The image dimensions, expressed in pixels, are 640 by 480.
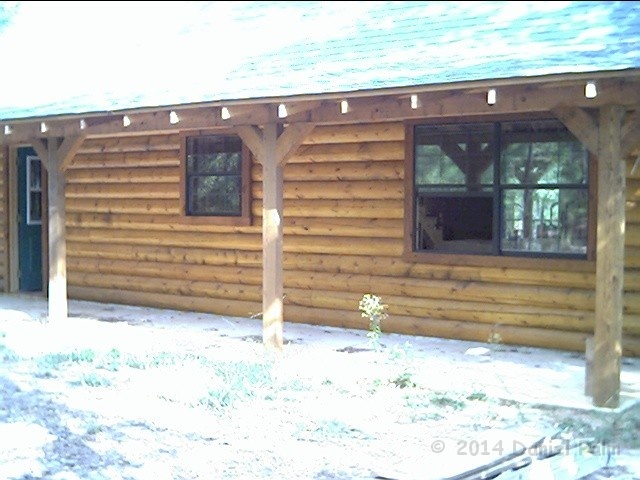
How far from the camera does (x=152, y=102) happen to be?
920 cm

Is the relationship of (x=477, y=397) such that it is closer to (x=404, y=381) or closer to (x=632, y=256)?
(x=404, y=381)

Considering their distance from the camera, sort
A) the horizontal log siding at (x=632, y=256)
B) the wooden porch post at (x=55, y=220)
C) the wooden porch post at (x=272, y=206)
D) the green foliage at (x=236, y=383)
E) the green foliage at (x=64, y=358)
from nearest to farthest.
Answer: the green foliage at (x=236, y=383), the green foliage at (x=64, y=358), the horizontal log siding at (x=632, y=256), the wooden porch post at (x=272, y=206), the wooden porch post at (x=55, y=220)

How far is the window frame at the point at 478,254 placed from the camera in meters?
8.57

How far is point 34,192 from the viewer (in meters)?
14.3

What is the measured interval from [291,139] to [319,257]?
8.33 ft

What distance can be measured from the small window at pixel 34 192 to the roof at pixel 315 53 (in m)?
1.30

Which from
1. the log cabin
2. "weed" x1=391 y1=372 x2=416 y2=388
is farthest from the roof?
"weed" x1=391 y1=372 x2=416 y2=388

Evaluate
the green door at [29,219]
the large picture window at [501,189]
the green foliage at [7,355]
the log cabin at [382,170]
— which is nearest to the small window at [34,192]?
the green door at [29,219]

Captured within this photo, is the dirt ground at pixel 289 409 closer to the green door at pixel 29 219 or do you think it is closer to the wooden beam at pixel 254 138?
the wooden beam at pixel 254 138

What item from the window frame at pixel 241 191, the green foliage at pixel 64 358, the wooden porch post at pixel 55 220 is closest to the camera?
the green foliage at pixel 64 358

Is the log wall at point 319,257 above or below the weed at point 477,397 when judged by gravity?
above

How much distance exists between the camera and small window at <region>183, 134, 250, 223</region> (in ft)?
37.1

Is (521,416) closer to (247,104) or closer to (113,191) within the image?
(247,104)

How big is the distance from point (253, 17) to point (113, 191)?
132 inches
